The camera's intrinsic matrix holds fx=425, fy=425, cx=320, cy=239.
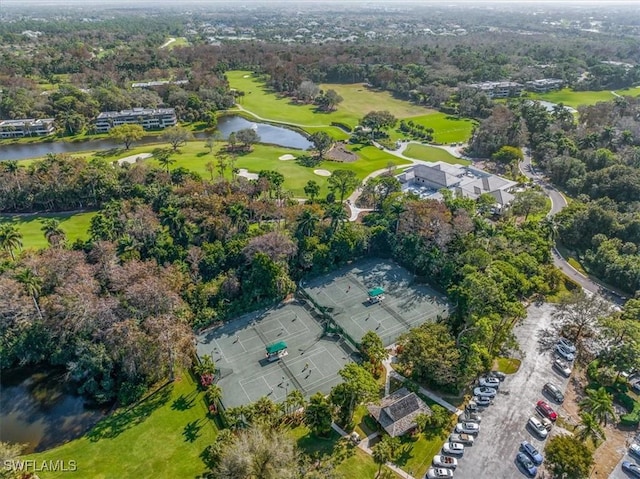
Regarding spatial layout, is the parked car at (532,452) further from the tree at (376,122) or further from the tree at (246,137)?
the tree at (376,122)

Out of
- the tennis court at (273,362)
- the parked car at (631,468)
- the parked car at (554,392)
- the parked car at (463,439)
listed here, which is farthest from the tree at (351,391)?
the parked car at (631,468)

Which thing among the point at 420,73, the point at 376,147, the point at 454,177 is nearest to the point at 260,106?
the point at 376,147

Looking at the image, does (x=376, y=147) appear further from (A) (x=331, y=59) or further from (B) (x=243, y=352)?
(A) (x=331, y=59)

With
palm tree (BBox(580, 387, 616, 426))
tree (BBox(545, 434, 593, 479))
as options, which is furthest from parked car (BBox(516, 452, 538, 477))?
palm tree (BBox(580, 387, 616, 426))

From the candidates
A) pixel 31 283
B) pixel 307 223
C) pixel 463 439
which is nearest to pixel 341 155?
pixel 307 223

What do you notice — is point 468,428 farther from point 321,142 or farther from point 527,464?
point 321,142

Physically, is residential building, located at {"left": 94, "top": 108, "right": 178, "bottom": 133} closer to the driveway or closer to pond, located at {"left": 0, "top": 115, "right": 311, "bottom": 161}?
pond, located at {"left": 0, "top": 115, "right": 311, "bottom": 161}
